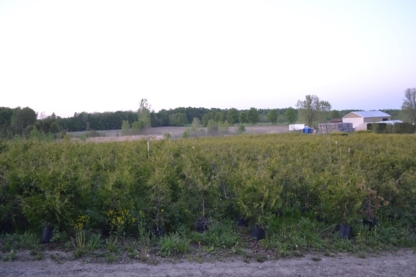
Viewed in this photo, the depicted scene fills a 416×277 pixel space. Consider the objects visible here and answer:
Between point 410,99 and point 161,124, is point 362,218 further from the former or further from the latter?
point 410,99

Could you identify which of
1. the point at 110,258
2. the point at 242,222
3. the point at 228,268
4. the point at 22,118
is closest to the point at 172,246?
the point at 110,258

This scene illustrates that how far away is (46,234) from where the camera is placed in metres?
6.32

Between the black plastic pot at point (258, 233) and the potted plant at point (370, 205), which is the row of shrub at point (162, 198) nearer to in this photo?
the potted plant at point (370, 205)

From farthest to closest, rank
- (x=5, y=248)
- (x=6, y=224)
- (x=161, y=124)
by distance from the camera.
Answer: (x=161, y=124)
(x=6, y=224)
(x=5, y=248)

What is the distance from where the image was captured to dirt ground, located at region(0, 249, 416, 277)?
5117mm

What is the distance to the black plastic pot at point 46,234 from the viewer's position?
6.29 metres

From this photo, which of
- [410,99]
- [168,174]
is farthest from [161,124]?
[410,99]

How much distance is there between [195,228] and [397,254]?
3.38 meters

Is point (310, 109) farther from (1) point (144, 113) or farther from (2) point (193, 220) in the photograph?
(2) point (193, 220)

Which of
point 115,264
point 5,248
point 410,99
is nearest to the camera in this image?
point 115,264

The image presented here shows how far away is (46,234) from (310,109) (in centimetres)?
5925

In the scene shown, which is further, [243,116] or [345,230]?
[243,116]

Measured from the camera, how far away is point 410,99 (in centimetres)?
6612

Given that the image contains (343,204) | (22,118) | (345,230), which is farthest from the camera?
(22,118)
